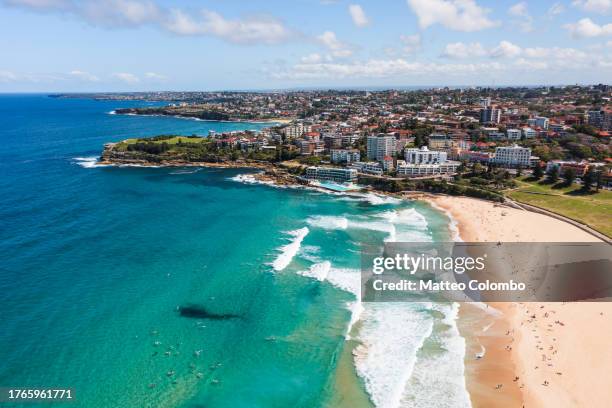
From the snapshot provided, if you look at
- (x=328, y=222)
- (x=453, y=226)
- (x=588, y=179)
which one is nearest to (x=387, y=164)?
(x=453, y=226)

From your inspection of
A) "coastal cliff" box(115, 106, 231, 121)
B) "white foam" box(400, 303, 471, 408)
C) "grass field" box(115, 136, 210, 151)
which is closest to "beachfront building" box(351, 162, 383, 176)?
"grass field" box(115, 136, 210, 151)

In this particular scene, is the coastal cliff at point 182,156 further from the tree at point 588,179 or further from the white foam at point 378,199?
the tree at point 588,179

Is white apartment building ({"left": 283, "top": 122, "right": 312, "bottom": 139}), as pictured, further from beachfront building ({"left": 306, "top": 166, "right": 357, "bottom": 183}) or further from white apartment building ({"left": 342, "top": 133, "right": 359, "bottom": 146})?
beachfront building ({"left": 306, "top": 166, "right": 357, "bottom": 183})

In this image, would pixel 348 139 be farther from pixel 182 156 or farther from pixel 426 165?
pixel 182 156

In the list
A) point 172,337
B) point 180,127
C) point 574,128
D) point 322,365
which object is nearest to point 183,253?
point 172,337

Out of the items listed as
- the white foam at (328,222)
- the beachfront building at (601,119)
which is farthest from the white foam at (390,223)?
the beachfront building at (601,119)
